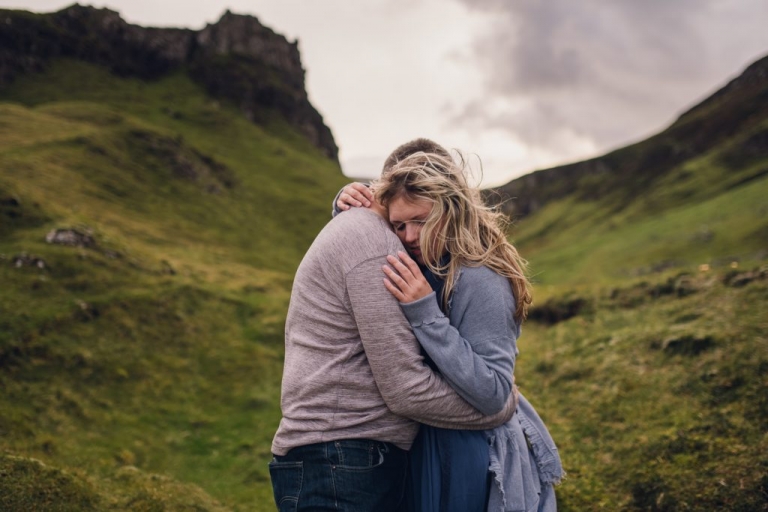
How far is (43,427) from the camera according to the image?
12320mm

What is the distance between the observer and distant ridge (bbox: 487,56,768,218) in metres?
85.3

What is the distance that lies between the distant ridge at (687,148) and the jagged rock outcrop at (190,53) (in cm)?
6826

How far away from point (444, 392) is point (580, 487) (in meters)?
4.85

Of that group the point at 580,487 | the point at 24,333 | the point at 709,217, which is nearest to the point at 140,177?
the point at 24,333

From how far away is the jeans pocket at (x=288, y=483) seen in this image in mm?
3973

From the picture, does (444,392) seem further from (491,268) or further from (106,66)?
(106,66)

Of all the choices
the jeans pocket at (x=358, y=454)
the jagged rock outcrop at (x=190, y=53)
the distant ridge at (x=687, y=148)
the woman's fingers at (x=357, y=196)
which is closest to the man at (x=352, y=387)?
the jeans pocket at (x=358, y=454)

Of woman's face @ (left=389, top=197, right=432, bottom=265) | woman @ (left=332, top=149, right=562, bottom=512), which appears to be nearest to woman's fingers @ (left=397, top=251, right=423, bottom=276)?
woman @ (left=332, top=149, right=562, bottom=512)

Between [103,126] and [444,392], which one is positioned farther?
[103,126]

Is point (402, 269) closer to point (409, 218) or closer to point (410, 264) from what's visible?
point (410, 264)

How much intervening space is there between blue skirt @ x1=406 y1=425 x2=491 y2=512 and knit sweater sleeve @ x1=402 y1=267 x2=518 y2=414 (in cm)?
43

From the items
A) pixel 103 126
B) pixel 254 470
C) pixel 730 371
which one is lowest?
pixel 254 470

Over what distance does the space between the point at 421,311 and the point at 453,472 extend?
4.75 feet

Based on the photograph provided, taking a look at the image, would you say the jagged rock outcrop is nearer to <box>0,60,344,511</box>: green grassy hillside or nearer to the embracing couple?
<box>0,60,344,511</box>: green grassy hillside
